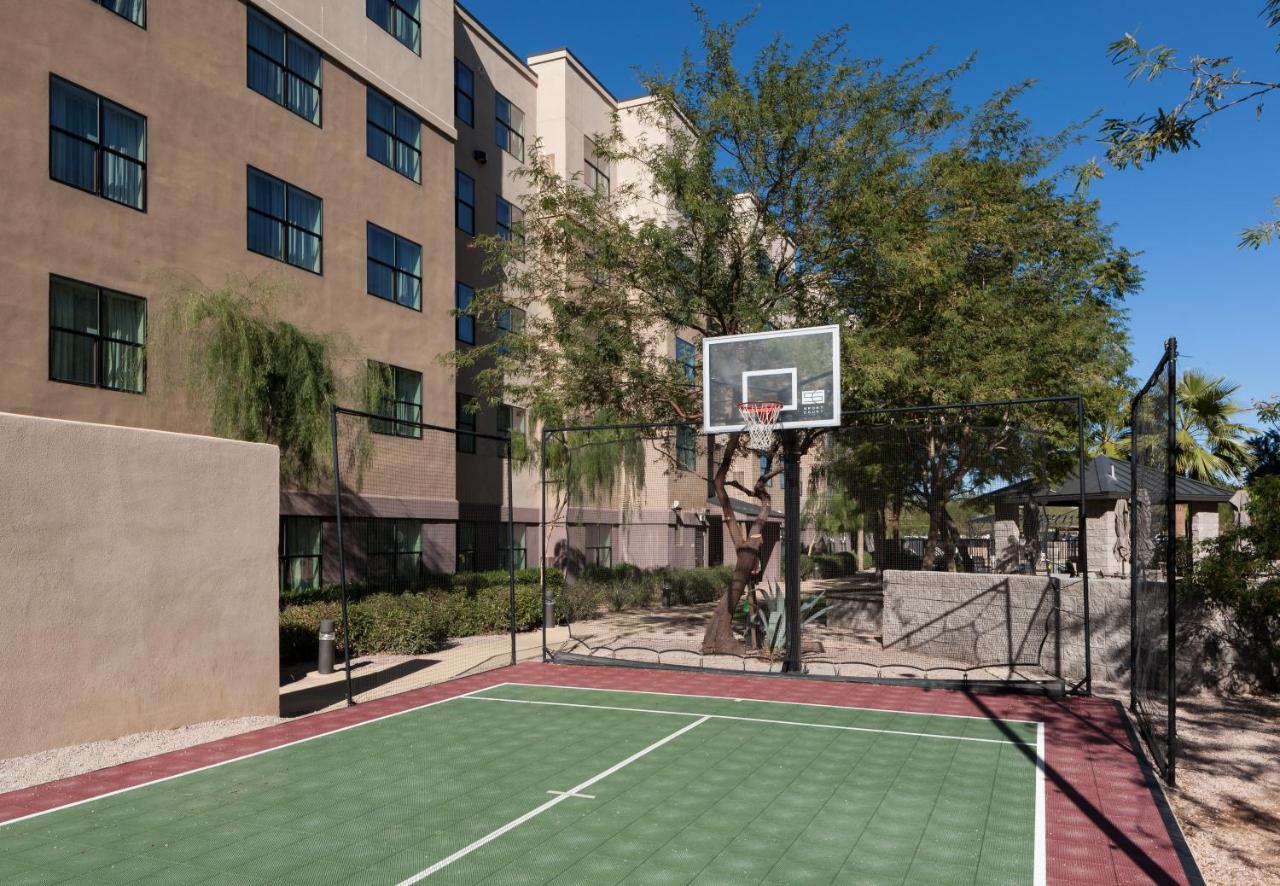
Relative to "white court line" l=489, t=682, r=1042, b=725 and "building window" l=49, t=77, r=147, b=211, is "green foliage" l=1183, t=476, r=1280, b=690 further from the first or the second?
"building window" l=49, t=77, r=147, b=211

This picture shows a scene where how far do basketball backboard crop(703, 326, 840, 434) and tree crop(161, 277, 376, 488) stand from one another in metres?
7.16

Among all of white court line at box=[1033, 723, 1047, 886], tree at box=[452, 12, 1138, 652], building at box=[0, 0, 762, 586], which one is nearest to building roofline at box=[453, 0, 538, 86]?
building at box=[0, 0, 762, 586]

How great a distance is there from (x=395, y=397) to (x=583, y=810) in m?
16.0

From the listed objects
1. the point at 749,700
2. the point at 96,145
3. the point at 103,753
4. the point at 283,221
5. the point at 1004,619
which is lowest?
the point at 749,700

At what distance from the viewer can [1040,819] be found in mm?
8461

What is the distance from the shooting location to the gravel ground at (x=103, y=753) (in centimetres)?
956

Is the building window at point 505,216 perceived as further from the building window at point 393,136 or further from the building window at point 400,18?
the building window at point 400,18

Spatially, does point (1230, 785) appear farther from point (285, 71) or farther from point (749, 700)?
point (285, 71)

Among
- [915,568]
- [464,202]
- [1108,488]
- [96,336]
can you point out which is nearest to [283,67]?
[96,336]

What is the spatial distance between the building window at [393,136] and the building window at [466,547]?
933 centimetres

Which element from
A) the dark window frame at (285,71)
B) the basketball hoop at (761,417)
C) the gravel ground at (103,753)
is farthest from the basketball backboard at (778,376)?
the dark window frame at (285,71)

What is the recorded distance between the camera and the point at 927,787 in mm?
9492

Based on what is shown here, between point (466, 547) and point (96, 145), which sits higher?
point (96, 145)

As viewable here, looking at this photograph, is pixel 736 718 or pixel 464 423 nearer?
pixel 736 718
